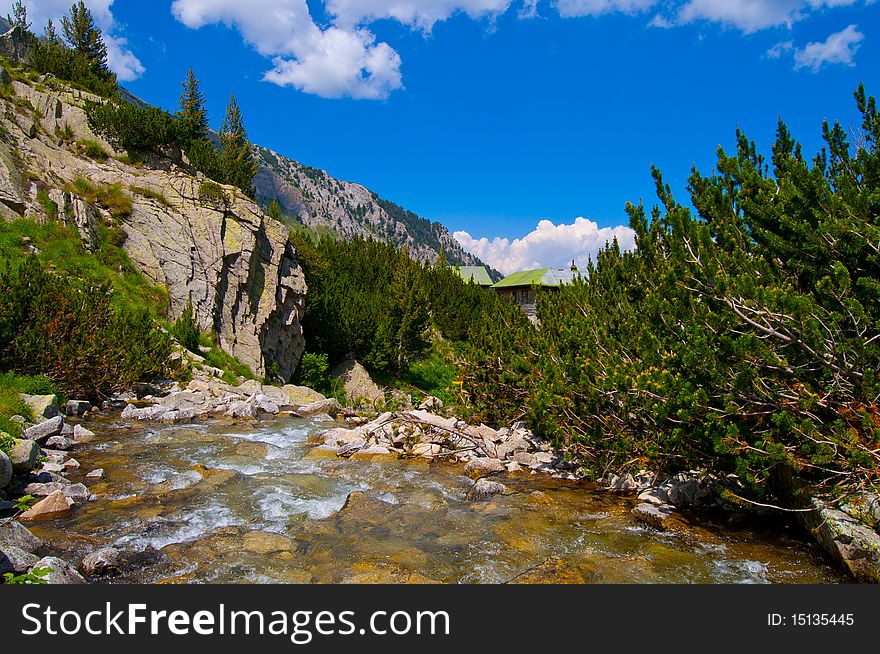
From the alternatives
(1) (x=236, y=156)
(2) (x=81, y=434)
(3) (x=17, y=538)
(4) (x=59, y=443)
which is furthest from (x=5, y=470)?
(1) (x=236, y=156)

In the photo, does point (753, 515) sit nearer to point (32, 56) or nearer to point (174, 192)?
point (174, 192)

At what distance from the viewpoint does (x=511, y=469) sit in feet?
35.2

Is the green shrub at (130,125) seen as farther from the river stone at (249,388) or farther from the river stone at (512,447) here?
the river stone at (512,447)

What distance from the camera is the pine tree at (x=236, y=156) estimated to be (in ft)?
116

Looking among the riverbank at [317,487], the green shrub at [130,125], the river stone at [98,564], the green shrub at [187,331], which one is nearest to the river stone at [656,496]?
the riverbank at [317,487]

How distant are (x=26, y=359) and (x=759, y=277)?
50.3 feet

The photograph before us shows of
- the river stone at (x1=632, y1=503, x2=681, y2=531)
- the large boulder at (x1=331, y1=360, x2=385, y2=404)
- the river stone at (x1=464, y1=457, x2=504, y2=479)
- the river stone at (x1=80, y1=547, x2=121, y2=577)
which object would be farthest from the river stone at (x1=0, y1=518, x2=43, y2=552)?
the large boulder at (x1=331, y1=360, x2=385, y2=404)

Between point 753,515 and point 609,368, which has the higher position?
point 609,368

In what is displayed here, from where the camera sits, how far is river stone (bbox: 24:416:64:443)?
9.55 m

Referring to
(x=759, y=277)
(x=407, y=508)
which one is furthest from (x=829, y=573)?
(x=407, y=508)

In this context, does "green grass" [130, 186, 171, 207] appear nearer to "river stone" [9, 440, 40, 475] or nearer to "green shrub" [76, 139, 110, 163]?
"green shrub" [76, 139, 110, 163]

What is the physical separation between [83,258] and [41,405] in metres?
12.3

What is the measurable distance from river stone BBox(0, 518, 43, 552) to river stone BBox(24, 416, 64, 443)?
14.7 feet

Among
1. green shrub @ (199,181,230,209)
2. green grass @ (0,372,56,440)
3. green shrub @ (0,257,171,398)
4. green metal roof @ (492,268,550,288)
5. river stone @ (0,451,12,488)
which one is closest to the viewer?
river stone @ (0,451,12,488)
